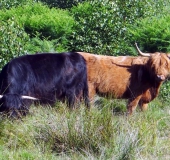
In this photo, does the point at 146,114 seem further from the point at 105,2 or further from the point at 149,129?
the point at 105,2

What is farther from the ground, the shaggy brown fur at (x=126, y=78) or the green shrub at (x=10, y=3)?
the green shrub at (x=10, y=3)

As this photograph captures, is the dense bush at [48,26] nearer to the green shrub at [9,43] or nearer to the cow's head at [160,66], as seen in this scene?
the green shrub at [9,43]

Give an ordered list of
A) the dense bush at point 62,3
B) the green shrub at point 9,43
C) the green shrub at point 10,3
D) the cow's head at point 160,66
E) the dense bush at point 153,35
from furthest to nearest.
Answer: the dense bush at point 62,3, the green shrub at point 10,3, the dense bush at point 153,35, the green shrub at point 9,43, the cow's head at point 160,66

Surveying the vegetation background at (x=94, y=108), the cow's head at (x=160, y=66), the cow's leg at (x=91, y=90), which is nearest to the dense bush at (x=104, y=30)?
the vegetation background at (x=94, y=108)

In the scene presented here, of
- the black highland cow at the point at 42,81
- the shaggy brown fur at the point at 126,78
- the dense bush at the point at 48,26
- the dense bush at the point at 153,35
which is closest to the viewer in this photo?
the black highland cow at the point at 42,81

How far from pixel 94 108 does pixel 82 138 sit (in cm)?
97

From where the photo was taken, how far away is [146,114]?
8875 millimetres

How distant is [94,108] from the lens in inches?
337

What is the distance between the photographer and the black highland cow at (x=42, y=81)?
8562 millimetres

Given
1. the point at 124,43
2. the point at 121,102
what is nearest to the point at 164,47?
the point at 124,43

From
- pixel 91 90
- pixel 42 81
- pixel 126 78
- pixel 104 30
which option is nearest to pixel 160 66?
pixel 126 78

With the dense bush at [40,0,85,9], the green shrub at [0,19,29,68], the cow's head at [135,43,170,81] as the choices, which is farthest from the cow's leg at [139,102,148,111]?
the dense bush at [40,0,85,9]

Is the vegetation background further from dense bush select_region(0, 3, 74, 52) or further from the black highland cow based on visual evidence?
the black highland cow

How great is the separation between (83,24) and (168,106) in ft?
10.2
